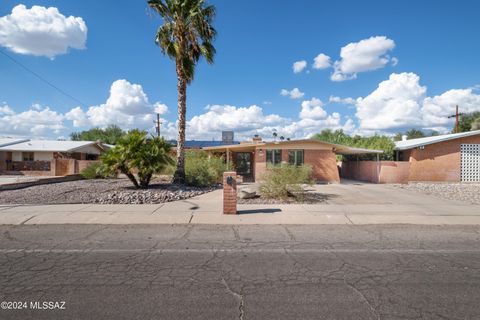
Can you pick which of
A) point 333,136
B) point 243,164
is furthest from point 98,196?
point 333,136

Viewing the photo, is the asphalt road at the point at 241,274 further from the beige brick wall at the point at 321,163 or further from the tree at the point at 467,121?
the tree at the point at 467,121

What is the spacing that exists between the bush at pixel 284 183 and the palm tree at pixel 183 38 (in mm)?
5491

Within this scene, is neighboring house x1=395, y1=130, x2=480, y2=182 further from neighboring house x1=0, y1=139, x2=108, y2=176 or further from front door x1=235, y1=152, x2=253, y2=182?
neighboring house x1=0, y1=139, x2=108, y2=176

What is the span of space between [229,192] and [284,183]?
3.23 m

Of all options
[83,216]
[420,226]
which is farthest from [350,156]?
[83,216]

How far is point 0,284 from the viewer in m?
3.66

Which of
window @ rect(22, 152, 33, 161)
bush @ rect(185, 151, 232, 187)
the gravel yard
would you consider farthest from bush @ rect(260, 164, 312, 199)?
window @ rect(22, 152, 33, 161)

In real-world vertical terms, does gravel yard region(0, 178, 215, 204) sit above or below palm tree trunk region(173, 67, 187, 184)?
below

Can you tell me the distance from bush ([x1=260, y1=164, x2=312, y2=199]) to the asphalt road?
415 cm

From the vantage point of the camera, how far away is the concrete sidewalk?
748cm

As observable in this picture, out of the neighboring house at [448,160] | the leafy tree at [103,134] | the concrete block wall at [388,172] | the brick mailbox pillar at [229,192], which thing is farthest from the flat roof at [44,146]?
the neighboring house at [448,160]

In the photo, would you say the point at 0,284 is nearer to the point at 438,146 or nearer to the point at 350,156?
the point at 438,146

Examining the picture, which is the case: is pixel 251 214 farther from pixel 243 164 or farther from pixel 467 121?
pixel 467 121

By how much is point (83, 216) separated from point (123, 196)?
2824 mm
